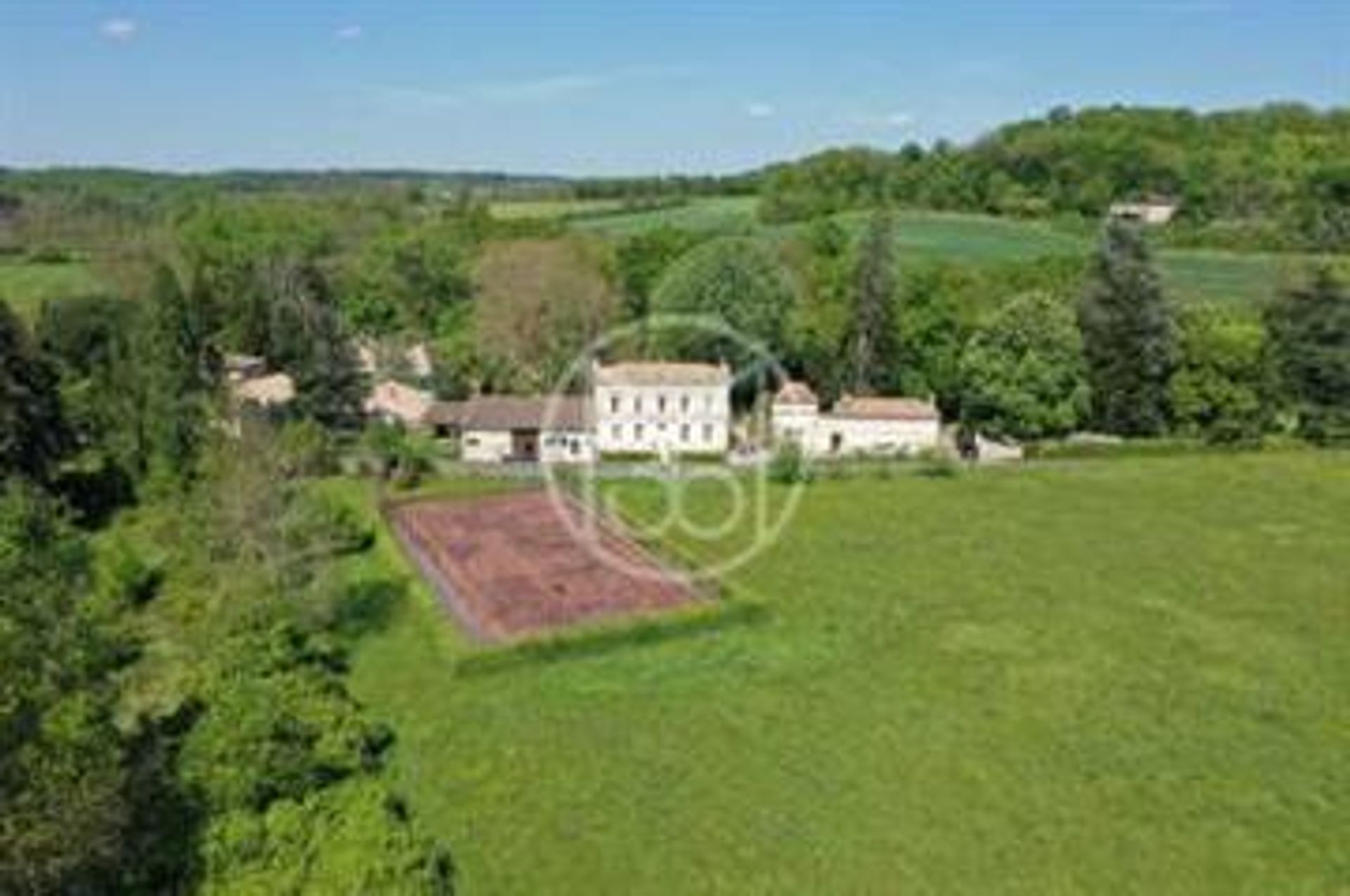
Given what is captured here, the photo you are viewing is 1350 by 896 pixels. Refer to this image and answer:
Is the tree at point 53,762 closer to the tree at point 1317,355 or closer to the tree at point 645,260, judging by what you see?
the tree at point 1317,355

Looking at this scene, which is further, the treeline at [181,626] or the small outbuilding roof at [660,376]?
the small outbuilding roof at [660,376]

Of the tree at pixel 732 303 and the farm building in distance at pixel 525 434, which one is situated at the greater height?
the tree at pixel 732 303

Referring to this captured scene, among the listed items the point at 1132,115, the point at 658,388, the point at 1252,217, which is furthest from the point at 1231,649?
the point at 1132,115

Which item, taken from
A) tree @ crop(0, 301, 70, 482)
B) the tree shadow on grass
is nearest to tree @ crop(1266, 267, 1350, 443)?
the tree shadow on grass

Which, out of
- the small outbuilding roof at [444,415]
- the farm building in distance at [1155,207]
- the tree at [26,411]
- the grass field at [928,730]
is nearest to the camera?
the grass field at [928,730]

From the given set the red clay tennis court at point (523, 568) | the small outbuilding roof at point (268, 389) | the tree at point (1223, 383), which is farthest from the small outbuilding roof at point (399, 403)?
the tree at point (1223, 383)

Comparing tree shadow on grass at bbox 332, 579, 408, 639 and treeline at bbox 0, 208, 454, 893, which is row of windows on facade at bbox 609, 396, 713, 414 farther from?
tree shadow on grass at bbox 332, 579, 408, 639
